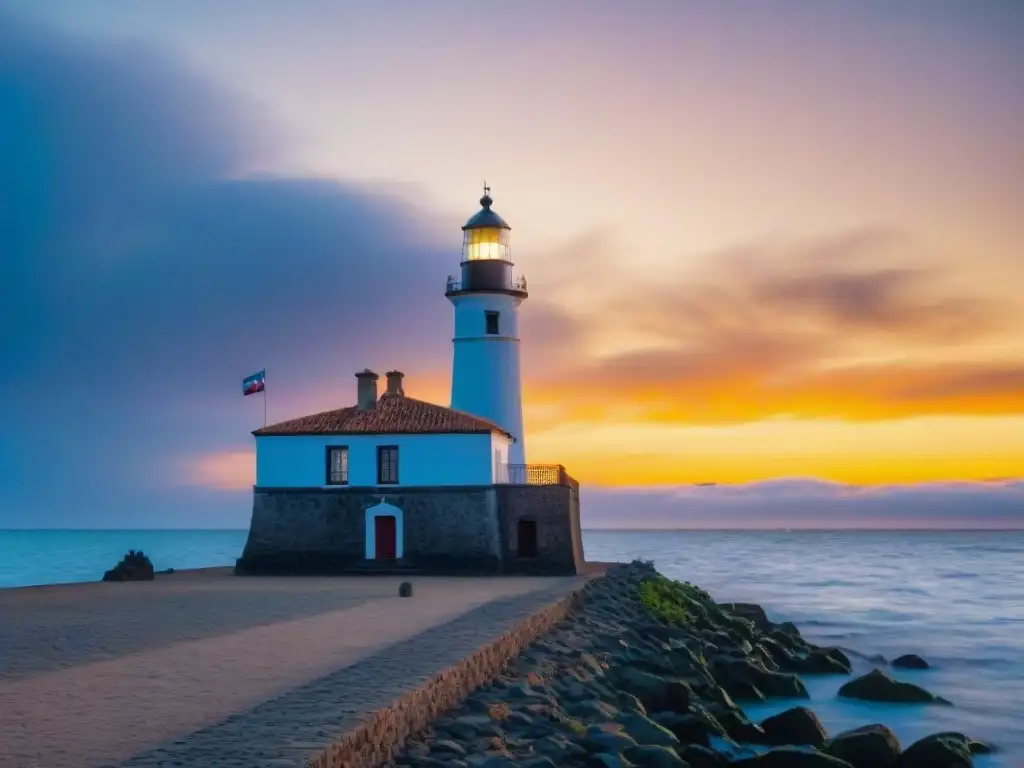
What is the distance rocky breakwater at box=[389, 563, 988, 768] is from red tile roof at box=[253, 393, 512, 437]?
5873 millimetres

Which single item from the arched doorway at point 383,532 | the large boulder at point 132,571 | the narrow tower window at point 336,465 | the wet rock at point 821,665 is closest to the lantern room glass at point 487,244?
the narrow tower window at point 336,465

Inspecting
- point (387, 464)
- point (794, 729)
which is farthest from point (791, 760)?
point (387, 464)

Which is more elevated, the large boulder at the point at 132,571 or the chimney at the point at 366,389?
the chimney at the point at 366,389

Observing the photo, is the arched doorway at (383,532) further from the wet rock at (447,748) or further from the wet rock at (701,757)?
the wet rock at (447,748)

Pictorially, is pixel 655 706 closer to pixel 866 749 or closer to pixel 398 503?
pixel 866 749

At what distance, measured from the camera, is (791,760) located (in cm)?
1205

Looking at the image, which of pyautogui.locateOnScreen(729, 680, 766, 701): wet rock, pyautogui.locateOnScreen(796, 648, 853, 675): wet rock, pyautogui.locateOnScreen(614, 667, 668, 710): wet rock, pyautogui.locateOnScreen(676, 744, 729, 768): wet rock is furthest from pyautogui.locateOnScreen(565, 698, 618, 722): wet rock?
pyautogui.locateOnScreen(796, 648, 853, 675): wet rock

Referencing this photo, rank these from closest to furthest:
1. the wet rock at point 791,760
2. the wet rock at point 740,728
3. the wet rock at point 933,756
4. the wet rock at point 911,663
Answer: the wet rock at point 791,760, the wet rock at point 933,756, the wet rock at point 740,728, the wet rock at point 911,663

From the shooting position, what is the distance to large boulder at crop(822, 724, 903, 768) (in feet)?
43.1

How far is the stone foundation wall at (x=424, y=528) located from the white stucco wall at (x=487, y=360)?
455 cm

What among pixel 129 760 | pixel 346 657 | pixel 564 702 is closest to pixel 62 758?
pixel 129 760

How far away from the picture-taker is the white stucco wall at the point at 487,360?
3359 centimetres

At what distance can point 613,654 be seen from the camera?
664 inches

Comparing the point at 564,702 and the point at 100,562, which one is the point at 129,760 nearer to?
the point at 564,702
